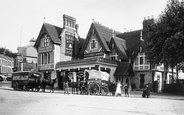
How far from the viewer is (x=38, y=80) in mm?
31766

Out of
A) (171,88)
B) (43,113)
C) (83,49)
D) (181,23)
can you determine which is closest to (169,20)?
(181,23)

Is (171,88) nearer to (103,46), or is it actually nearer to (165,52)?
(165,52)

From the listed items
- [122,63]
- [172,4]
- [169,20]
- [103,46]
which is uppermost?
[172,4]

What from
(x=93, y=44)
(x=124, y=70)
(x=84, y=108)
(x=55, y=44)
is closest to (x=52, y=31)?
(x=55, y=44)

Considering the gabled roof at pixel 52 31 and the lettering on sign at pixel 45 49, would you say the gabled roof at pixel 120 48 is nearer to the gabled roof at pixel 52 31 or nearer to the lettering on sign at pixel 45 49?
the gabled roof at pixel 52 31

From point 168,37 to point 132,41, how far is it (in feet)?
40.9

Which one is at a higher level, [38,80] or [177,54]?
[177,54]

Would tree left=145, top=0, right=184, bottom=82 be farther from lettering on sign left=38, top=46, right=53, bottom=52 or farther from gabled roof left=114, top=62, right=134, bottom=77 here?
lettering on sign left=38, top=46, right=53, bottom=52

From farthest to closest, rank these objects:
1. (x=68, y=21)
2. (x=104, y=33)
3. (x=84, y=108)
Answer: (x=68, y=21), (x=104, y=33), (x=84, y=108)

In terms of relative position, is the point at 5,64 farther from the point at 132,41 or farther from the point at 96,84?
the point at 96,84

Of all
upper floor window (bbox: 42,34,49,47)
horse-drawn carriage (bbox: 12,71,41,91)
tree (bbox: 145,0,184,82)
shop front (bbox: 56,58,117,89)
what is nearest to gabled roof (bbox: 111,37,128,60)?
shop front (bbox: 56,58,117,89)

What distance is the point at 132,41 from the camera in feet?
138

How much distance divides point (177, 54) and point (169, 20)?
4.37 metres

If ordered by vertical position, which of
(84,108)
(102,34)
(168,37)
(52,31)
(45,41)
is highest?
(52,31)
